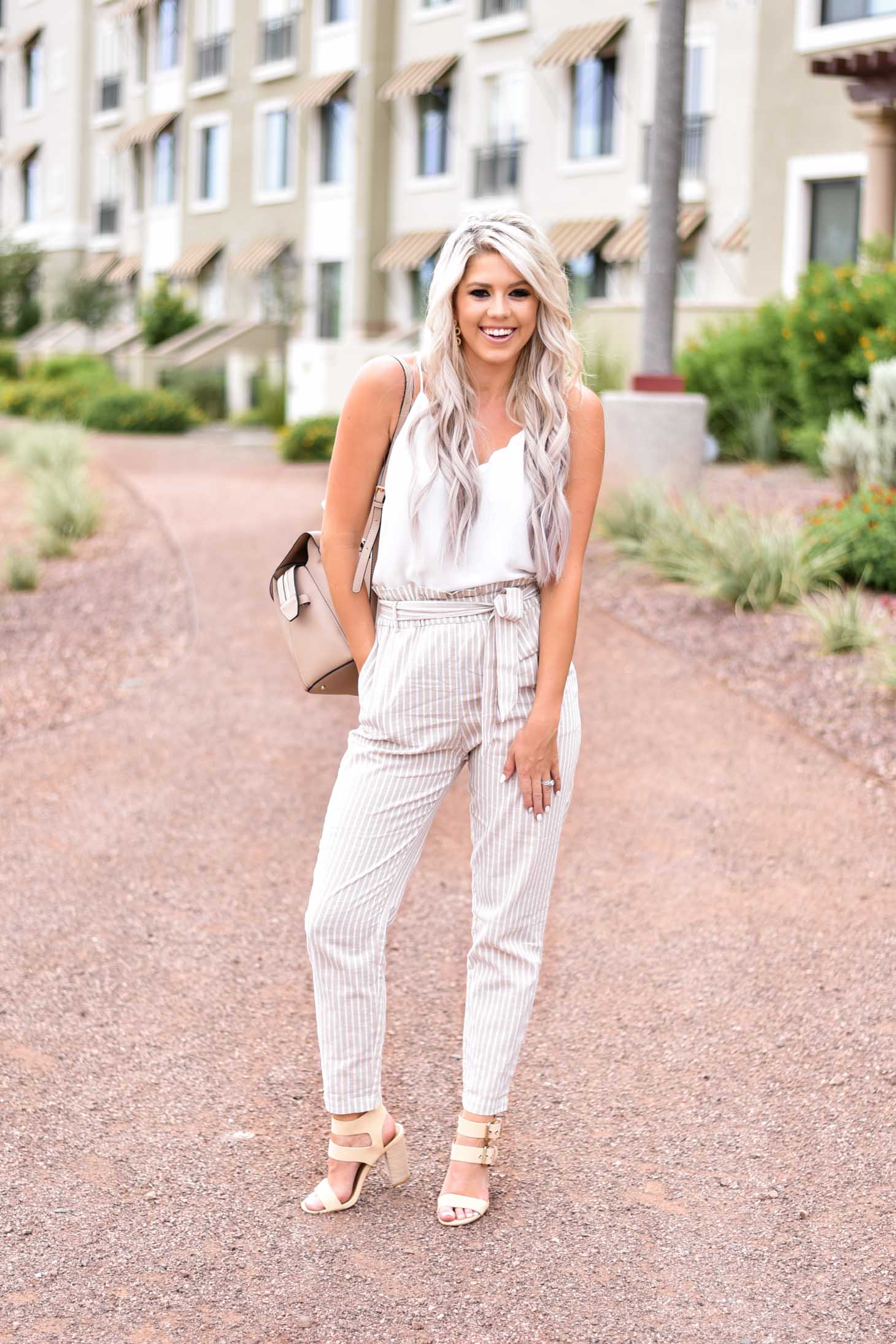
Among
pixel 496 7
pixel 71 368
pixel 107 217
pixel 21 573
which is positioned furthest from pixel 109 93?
pixel 21 573

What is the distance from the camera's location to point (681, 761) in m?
6.71

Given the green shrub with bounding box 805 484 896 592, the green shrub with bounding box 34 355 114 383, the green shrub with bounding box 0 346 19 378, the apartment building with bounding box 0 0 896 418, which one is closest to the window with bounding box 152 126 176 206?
the apartment building with bounding box 0 0 896 418

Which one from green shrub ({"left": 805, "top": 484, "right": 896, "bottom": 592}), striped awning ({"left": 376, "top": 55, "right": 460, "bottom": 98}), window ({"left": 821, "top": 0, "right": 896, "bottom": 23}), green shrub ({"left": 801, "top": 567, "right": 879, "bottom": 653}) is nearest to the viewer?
green shrub ({"left": 801, "top": 567, "right": 879, "bottom": 653})

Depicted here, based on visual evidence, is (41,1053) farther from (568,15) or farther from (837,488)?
(568,15)

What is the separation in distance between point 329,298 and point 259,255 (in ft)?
7.58

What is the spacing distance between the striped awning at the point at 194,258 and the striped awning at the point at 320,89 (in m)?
4.87

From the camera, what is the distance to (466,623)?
120 inches

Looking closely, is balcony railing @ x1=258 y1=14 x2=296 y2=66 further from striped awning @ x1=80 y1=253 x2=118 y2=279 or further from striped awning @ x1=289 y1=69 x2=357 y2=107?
striped awning @ x1=80 y1=253 x2=118 y2=279

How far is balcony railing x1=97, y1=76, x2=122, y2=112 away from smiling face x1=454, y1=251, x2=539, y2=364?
4235 centimetres

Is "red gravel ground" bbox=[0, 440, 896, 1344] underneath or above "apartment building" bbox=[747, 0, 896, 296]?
underneath

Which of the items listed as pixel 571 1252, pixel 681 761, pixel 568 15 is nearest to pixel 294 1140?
pixel 571 1252

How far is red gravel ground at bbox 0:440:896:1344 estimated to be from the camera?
9.60ft

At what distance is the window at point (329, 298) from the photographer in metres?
32.4

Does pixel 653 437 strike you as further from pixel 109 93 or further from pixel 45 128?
pixel 45 128
